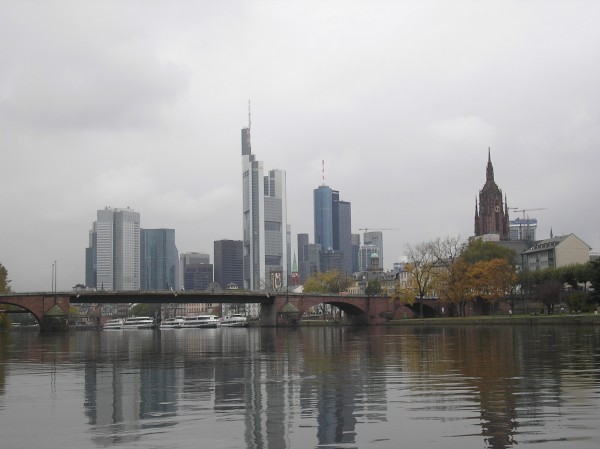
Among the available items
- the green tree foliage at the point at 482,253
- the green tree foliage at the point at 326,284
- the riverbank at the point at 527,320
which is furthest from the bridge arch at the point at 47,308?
the green tree foliage at the point at 482,253

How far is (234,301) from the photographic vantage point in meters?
151

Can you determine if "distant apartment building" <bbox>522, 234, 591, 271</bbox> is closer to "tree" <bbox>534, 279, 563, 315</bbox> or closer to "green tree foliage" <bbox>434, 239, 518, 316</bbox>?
"green tree foliage" <bbox>434, 239, 518, 316</bbox>

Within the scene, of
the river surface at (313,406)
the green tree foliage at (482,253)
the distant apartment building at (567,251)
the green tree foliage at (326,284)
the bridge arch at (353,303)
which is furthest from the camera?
the distant apartment building at (567,251)

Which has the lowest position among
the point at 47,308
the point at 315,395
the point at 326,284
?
the point at 315,395

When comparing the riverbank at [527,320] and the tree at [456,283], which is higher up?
the tree at [456,283]

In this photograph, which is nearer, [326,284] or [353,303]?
[353,303]

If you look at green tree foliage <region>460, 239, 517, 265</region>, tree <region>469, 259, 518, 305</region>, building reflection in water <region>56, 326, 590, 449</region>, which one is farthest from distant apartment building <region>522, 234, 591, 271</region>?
building reflection in water <region>56, 326, 590, 449</region>

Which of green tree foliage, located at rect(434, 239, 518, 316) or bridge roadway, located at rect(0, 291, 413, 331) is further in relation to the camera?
bridge roadway, located at rect(0, 291, 413, 331)

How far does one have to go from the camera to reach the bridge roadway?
129125mm

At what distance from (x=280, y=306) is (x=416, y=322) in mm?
36537

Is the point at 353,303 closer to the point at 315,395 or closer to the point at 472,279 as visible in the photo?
the point at 472,279

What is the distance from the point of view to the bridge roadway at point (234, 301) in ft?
424

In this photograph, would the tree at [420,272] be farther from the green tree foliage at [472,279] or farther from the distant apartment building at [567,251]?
the distant apartment building at [567,251]

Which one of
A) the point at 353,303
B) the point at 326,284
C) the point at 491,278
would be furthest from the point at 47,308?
the point at 491,278
